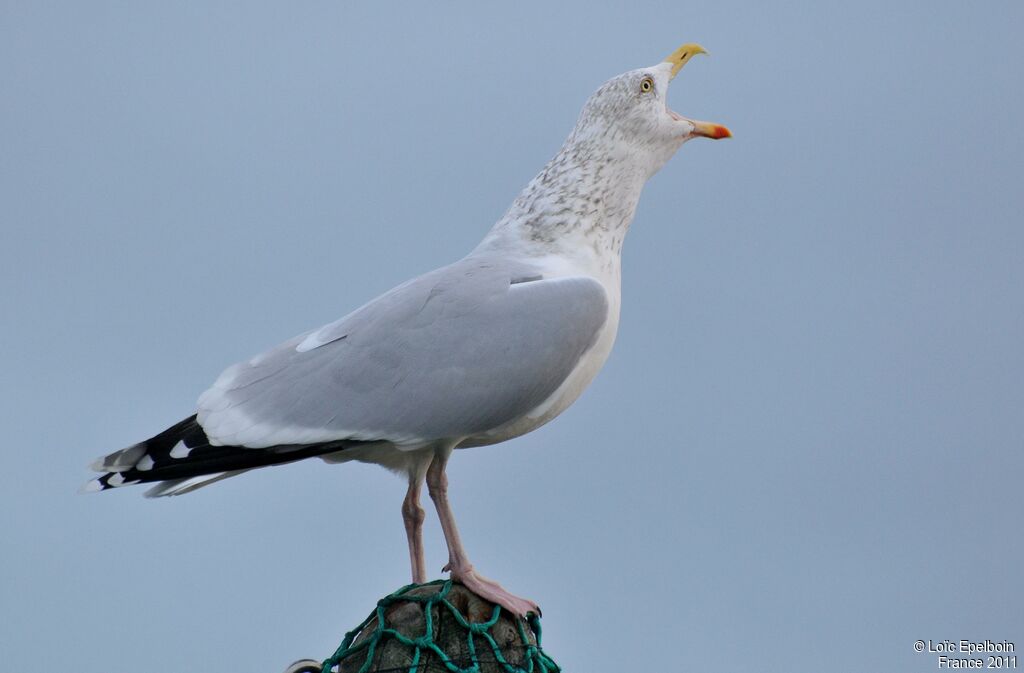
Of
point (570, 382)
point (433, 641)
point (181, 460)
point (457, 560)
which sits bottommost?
point (433, 641)

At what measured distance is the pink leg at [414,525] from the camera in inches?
227

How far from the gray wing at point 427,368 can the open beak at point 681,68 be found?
1.30 meters

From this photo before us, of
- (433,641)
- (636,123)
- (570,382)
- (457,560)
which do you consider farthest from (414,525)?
(636,123)

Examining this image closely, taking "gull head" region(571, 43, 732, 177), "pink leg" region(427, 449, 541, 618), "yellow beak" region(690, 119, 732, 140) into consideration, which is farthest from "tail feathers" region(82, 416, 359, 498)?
"yellow beak" region(690, 119, 732, 140)

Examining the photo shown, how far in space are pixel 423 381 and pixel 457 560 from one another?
29.0 inches

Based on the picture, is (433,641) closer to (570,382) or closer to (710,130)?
(570,382)

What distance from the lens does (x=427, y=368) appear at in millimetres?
5496

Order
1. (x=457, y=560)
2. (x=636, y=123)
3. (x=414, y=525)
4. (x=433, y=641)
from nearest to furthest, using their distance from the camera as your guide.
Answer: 1. (x=433, y=641)
2. (x=457, y=560)
3. (x=414, y=525)
4. (x=636, y=123)

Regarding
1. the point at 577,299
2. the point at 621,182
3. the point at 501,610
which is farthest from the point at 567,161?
the point at 501,610

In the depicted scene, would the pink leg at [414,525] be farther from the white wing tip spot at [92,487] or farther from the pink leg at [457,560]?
the white wing tip spot at [92,487]

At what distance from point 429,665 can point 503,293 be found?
5.55 feet

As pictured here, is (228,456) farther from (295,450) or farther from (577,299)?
(577,299)

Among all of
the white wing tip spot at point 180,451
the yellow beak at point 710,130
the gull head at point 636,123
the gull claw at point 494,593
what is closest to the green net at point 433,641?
the gull claw at point 494,593

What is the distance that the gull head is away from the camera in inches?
248
